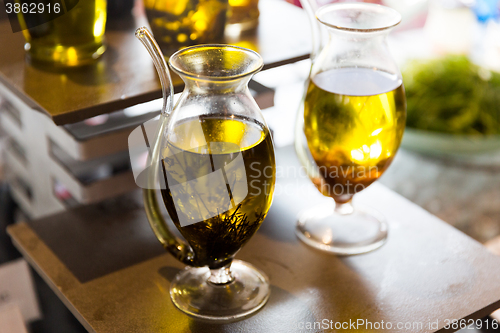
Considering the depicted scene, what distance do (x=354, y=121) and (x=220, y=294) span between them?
0.75 feet

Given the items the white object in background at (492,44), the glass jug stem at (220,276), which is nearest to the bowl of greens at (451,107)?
the white object in background at (492,44)

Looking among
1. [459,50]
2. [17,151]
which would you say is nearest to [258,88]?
[17,151]

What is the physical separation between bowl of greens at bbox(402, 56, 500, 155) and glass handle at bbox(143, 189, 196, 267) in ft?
3.54

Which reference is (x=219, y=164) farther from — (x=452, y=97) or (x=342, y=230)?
(x=452, y=97)

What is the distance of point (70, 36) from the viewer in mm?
584

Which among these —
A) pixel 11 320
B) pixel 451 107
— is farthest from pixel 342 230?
pixel 451 107

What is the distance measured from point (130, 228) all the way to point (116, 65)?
205 millimetres

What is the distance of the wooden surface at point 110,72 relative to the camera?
20.1 inches

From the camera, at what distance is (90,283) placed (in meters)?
0.57

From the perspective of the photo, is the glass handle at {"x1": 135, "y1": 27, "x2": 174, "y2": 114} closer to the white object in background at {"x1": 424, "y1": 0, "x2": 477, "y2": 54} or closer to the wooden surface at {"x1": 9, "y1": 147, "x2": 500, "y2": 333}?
the wooden surface at {"x1": 9, "y1": 147, "x2": 500, "y2": 333}

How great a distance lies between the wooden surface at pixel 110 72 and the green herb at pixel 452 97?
0.96 metres

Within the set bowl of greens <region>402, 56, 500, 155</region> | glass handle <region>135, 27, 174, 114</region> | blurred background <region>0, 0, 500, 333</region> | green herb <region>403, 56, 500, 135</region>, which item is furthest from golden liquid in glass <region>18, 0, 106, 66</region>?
green herb <region>403, 56, 500, 135</region>

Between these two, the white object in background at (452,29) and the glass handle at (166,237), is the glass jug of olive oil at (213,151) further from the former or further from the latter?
the white object in background at (452,29)

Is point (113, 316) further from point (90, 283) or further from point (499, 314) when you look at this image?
point (499, 314)
